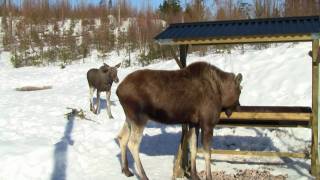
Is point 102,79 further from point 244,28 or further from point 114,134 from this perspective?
point 244,28

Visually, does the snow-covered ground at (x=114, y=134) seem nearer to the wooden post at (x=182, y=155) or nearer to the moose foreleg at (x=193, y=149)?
the wooden post at (x=182, y=155)

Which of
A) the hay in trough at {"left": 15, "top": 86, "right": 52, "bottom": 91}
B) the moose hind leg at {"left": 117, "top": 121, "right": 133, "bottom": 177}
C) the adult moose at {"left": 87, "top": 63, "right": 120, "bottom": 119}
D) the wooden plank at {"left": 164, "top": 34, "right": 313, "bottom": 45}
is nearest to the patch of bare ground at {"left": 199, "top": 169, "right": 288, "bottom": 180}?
the moose hind leg at {"left": 117, "top": 121, "right": 133, "bottom": 177}

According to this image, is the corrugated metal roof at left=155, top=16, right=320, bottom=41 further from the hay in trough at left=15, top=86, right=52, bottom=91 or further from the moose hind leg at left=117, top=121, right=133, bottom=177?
the hay in trough at left=15, top=86, right=52, bottom=91

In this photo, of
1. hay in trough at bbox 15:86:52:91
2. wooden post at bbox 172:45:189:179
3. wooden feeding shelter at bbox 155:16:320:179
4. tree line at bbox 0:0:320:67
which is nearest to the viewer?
wooden feeding shelter at bbox 155:16:320:179

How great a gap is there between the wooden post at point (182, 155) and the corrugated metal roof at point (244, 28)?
0.41 metres

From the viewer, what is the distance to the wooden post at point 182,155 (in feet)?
26.7

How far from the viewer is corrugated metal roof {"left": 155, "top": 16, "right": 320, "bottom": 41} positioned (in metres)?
7.55

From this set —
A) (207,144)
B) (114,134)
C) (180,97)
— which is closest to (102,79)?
(114,134)

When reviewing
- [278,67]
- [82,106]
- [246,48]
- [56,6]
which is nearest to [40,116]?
[82,106]

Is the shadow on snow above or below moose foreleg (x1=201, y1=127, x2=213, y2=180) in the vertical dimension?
below

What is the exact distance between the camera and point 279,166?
8836 millimetres

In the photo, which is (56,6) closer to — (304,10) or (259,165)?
(304,10)

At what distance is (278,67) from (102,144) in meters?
7.24

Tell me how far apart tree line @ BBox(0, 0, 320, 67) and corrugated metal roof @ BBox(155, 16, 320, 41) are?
1326 cm
